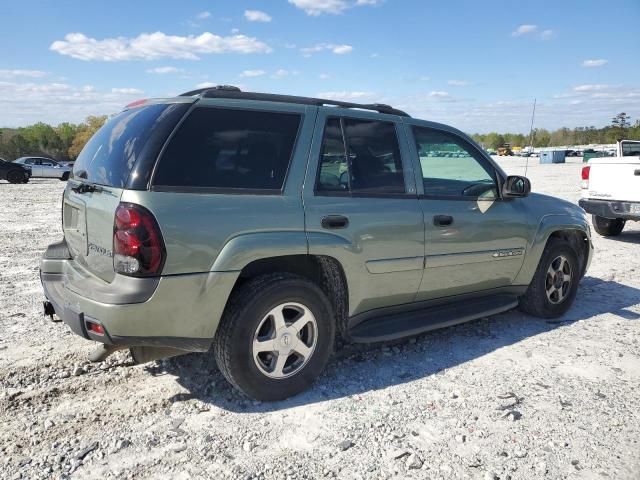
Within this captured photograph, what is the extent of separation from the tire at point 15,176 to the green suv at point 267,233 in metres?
23.5

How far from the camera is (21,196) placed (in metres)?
16.7

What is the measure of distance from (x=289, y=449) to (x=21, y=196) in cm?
1737

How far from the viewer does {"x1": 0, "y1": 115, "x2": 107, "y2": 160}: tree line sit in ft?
281

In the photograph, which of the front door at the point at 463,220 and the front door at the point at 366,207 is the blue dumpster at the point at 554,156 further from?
the front door at the point at 366,207

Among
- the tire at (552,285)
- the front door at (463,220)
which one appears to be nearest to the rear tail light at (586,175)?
the tire at (552,285)

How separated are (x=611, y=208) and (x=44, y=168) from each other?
91.9ft

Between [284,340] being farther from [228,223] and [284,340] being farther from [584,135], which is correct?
[584,135]

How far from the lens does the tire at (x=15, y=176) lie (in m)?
23.2

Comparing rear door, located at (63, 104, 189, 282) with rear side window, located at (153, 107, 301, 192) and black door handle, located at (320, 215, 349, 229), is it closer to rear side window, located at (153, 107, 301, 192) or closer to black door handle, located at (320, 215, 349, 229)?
rear side window, located at (153, 107, 301, 192)

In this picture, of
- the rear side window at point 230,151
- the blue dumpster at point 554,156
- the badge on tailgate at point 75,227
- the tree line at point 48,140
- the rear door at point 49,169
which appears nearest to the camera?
the rear side window at point 230,151

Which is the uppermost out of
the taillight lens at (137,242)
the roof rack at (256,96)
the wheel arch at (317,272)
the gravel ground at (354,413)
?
the roof rack at (256,96)

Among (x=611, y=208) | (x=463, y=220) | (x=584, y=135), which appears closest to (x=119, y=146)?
(x=463, y=220)

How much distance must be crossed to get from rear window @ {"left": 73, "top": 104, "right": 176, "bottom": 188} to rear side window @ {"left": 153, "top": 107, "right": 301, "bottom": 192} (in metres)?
0.20

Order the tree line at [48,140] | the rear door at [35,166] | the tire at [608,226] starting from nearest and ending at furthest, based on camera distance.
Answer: the tire at [608,226] < the rear door at [35,166] < the tree line at [48,140]
